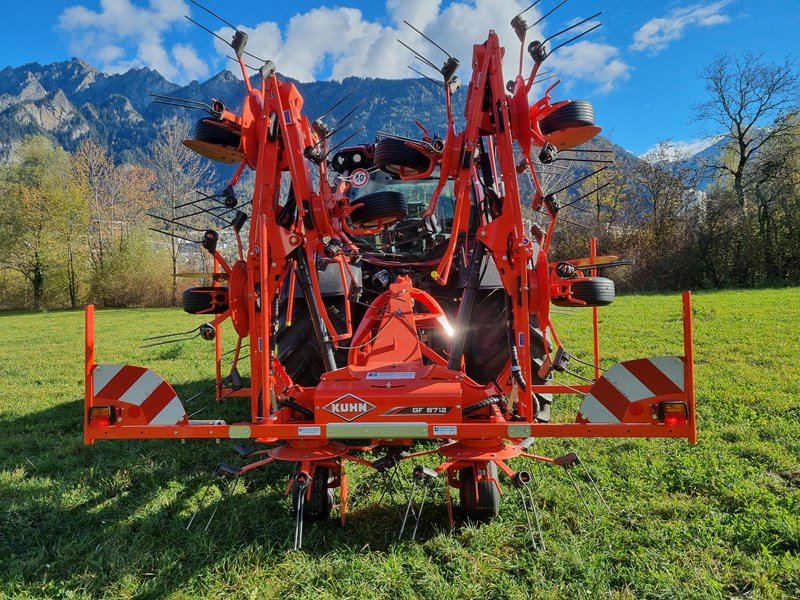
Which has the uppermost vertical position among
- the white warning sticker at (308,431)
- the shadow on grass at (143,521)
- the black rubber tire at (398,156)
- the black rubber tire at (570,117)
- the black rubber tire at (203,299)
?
the black rubber tire at (570,117)

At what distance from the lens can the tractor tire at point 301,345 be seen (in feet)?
11.8

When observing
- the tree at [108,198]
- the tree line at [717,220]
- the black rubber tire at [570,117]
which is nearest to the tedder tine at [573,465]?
the black rubber tire at [570,117]

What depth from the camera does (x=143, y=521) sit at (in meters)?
2.69

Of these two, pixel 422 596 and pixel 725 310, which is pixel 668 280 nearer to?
pixel 725 310

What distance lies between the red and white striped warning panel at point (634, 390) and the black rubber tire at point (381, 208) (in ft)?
4.91

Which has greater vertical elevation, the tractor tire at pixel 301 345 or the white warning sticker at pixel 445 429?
the tractor tire at pixel 301 345

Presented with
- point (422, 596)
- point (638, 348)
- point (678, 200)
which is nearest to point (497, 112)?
point (422, 596)

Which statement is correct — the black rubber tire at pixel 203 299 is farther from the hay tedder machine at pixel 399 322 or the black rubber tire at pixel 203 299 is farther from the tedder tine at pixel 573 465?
the tedder tine at pixel 573 465

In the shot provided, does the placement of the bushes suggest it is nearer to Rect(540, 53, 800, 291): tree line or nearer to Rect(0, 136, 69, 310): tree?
Rect(0, 136, 69, 310): tree

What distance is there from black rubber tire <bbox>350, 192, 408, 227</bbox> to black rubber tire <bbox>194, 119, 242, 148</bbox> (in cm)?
85

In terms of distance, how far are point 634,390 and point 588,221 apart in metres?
26.8

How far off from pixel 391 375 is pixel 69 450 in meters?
2.77

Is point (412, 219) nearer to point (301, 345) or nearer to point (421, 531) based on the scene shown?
point (301, 345)

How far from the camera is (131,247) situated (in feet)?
82.6
